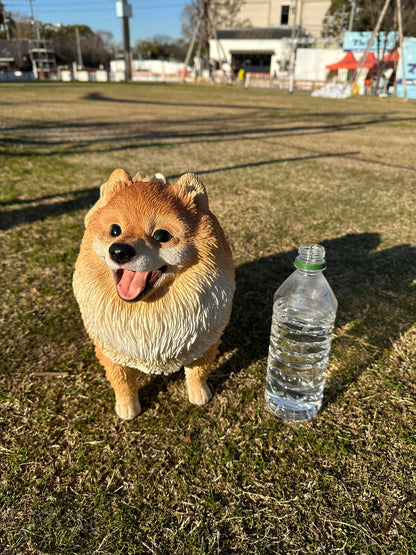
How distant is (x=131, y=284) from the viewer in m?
1.53

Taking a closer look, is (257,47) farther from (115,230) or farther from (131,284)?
(131,284)

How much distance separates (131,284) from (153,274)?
10 centimetres

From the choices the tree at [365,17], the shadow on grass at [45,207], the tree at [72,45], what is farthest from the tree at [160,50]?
the shadow on grass at [45,207]

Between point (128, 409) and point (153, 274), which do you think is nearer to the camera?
point (153, 274)

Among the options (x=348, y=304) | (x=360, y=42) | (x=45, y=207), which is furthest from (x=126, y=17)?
(x=348, y=304)

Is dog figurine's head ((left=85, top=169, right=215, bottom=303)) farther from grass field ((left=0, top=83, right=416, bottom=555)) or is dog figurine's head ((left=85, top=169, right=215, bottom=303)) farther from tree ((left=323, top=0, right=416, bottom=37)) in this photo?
tree ((left=323, top=0, right=416, bottom=37))

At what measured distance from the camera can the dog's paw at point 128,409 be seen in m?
2.05

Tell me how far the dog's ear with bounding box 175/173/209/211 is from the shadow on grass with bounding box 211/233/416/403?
1203mm

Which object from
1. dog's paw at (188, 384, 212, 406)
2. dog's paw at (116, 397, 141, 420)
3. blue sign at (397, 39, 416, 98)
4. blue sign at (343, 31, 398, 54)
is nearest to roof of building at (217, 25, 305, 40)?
blue sign at (343, 31, 398, 54)

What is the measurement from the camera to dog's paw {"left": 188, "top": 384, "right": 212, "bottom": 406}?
2.14 meters

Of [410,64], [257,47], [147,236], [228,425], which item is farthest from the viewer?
[257,47]

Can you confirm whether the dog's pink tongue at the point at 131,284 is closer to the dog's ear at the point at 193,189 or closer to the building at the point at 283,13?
the dog's ear at the point at 193,189

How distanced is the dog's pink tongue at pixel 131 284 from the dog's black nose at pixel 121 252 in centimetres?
12

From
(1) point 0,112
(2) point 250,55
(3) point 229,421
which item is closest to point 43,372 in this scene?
(3) point 229,421
